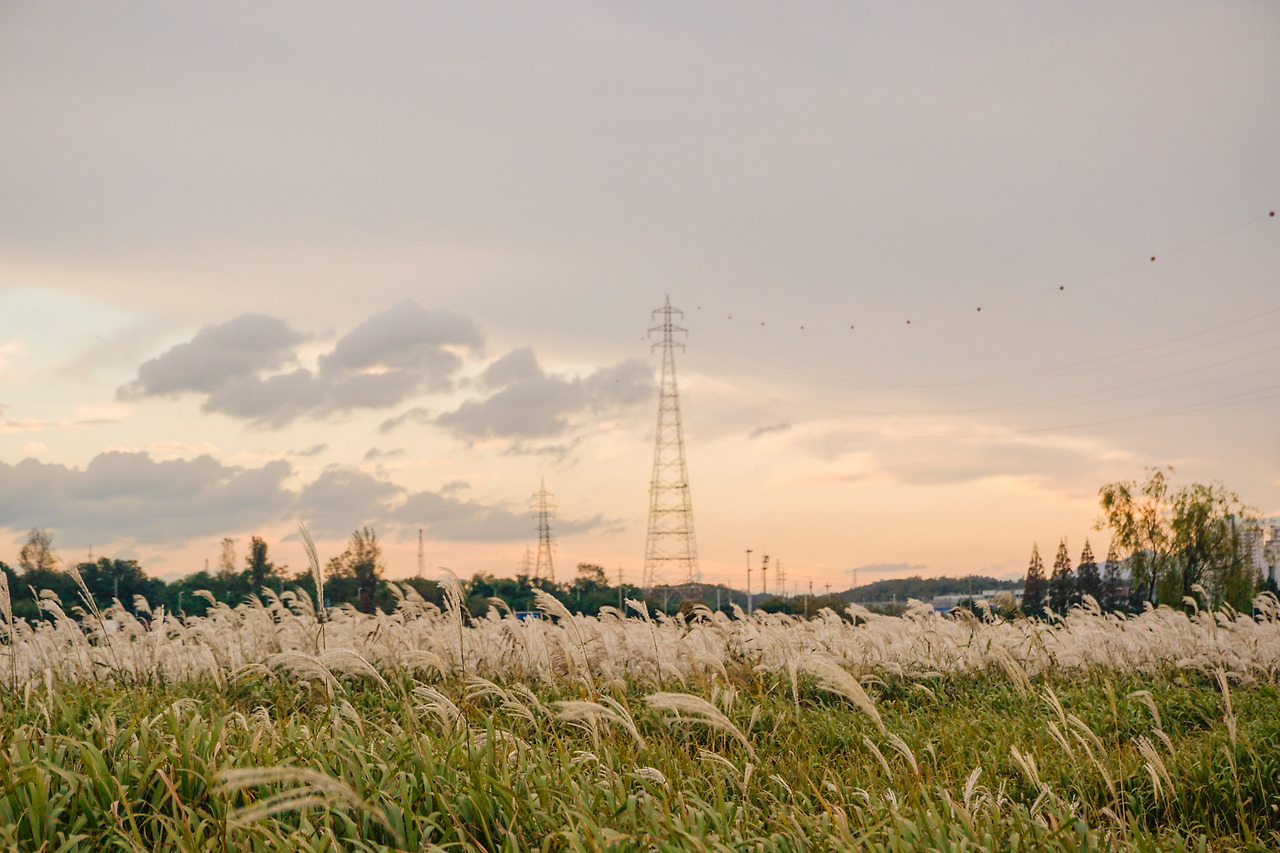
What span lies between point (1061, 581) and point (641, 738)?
2300 inches

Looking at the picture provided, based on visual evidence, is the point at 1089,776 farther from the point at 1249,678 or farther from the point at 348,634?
the point at 348,634

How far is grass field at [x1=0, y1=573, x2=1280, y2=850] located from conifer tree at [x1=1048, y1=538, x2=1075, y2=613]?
149ft

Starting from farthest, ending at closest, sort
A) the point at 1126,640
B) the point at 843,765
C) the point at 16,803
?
the point at 1126,640
the point at 843,765
the point at 16,803

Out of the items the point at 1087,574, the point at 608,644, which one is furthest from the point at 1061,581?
the point at 608,644

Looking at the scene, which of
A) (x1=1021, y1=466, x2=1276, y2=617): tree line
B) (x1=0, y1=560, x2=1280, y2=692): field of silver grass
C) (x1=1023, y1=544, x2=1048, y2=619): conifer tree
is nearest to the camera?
(x1=0, y1=560, x2=1280, y2=692): field of silver grass

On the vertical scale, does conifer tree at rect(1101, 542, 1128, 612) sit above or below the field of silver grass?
below

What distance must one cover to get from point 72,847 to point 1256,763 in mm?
6060

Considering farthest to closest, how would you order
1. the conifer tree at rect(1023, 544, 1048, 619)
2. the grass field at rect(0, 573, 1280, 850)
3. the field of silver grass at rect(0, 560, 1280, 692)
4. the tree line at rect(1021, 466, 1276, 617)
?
the conifer tree at rect(1023, 544, 1048, 619), the tree line at rect(1021, 466, 1276, 617), the field of silver grass at rect(0, 560, 1280, 692), the grass field at rect(0, 573, 1280, 850)

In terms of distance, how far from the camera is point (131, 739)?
441 cm

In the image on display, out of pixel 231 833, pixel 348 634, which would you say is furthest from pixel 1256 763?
pixel 348 634

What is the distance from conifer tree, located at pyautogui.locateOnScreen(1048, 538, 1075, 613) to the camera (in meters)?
52.8

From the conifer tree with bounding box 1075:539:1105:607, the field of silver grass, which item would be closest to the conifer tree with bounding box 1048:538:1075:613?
the conifer tree with bounding box 1075:539:1105:607

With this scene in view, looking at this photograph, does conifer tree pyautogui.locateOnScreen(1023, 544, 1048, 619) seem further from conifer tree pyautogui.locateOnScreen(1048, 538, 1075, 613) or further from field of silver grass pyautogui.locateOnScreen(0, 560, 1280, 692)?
field of silver grass pyautogui.locateOnScreen(0, 560, 1280, 692)

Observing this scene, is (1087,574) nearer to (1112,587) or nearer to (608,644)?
(1112,587)
